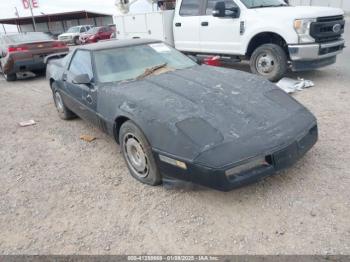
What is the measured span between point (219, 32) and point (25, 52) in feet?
18.1

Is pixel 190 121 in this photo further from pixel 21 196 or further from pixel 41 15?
pixel 41 15

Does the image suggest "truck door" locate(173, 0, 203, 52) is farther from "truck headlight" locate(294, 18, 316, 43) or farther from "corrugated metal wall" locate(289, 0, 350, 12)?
"corrugated metal wall" locate(289, 0, 350, 12)

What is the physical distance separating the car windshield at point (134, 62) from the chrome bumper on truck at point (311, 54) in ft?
8.58

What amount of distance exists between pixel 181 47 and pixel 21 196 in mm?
5940

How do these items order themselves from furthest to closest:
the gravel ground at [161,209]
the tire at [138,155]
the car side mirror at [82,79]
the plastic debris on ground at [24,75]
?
the plastic debris on ground at [24,75] → the car side mirror at [82,79] → the tire at [138,155] → the gravel ground at [161,209]

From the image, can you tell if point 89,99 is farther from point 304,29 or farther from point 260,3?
point 260,3

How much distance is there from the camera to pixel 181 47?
7965mm

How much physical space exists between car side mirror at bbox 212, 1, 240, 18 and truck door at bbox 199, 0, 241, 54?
61mm

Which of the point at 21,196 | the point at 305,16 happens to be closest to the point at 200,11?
the point at 305,16

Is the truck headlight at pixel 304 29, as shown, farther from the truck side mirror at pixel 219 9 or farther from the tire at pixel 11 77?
the tire at pixel 11 77

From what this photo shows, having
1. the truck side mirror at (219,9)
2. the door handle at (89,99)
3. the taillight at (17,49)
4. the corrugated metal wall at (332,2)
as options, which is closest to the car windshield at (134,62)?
the door handle at (89,99)

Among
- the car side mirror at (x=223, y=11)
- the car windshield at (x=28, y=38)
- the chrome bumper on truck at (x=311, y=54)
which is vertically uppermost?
the car side mirror at (x=223, y=11)

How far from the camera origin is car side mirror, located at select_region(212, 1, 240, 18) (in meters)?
6.39

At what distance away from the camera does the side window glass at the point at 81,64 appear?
3.89 metres
